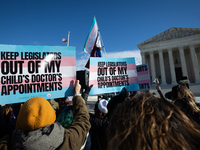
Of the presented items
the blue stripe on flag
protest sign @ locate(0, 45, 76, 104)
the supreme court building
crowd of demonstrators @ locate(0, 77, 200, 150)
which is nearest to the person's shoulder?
crowd of demonstrators @ locate(0, 77, 200, 150)

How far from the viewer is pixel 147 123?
23.4 inches

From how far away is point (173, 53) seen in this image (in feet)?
94.9

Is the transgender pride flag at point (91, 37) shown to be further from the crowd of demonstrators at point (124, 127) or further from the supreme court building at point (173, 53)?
the supreme court building at point (173, 53)

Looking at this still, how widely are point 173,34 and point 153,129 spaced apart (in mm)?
32230

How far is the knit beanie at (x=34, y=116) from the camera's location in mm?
874

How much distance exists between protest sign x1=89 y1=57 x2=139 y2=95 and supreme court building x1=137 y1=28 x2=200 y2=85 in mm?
25517

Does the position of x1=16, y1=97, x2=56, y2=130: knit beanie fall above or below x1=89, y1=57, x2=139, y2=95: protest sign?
below

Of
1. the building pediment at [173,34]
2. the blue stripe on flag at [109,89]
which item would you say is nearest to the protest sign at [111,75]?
the blue stripe on flag at [109,89]

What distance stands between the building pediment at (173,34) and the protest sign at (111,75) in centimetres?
2800

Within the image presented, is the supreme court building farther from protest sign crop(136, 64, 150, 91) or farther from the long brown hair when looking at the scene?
the long brown hair

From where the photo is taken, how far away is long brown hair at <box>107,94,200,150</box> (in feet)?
1.73

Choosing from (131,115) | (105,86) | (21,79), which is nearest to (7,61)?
(21,79)

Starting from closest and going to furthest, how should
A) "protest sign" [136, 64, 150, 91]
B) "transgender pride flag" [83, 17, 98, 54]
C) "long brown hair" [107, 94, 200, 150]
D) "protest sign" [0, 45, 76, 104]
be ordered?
"long brown hair" [107, 94, 200, 150] < "protest sign" [0, 45, 76, 104] < "protest sign" [136, 64, 150, 91] < "transgender pride flag" [83, 17, 98, 54]

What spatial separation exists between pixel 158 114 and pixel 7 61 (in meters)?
2.59
